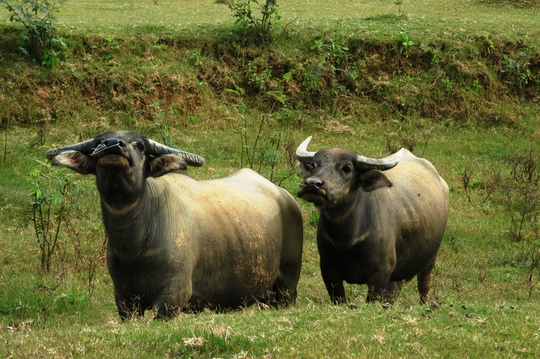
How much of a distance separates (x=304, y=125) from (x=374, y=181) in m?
10.1

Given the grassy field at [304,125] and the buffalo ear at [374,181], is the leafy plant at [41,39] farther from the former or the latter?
the buffalo ear at [374,181]

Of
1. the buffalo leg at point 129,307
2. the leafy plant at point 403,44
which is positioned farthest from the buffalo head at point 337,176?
the leafy plant at point 403,44

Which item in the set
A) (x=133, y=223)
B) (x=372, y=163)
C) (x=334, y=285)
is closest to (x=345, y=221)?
(x=372, y=163)

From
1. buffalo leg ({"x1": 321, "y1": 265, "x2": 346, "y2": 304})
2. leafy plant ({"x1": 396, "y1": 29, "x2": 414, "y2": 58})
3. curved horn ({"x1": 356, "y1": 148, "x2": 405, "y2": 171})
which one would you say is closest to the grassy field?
leafy plant ({"x1": 396, "y1": 29, "x2": 414, "y2": 58})

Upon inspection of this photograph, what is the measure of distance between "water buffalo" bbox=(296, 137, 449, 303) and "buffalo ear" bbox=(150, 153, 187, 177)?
4.63 ft

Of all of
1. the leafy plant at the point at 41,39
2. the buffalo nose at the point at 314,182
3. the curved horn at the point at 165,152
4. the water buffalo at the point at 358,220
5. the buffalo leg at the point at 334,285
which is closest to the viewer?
the curved horn at the point at 165,152

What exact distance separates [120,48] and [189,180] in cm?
1157

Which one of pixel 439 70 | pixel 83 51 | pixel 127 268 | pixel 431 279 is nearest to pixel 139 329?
pixel 127 268

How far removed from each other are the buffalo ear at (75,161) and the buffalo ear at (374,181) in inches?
116

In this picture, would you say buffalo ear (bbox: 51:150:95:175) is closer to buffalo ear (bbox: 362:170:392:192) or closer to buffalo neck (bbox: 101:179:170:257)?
buffalo neck (bbox: 101:179:170:257)

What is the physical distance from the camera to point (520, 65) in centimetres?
2125

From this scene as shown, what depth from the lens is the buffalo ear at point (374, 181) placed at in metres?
8.69

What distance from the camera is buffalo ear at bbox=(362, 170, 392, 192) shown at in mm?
8688

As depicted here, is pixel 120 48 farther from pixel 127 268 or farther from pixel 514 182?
pixel 127 268
